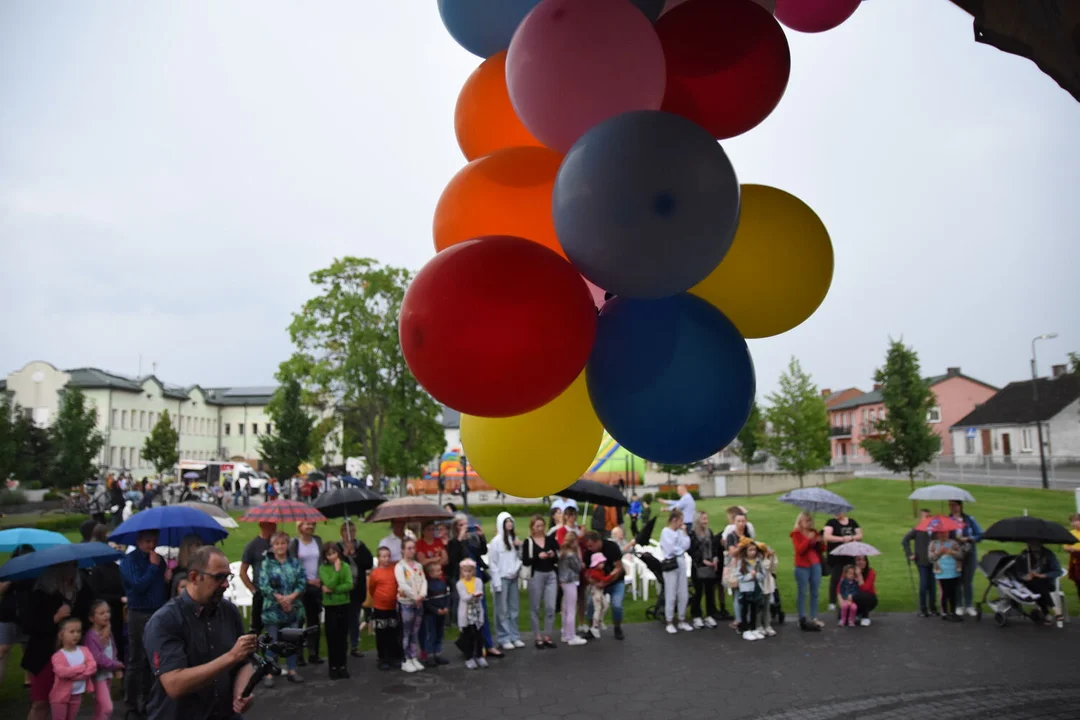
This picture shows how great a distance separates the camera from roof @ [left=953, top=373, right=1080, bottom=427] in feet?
169

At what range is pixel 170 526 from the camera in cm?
794

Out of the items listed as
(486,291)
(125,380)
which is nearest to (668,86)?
(486,291)

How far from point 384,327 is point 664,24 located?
103 ft

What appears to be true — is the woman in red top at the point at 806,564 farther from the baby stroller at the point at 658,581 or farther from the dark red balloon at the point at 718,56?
the dark red balloon at the point at 718,56

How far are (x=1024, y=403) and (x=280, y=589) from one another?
60.5 meters

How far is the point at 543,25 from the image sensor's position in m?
2.70

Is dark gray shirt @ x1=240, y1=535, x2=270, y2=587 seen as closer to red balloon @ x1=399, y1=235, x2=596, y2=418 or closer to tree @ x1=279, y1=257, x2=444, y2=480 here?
red balloon @ x1=399, y1=235, x2=596, y2=418

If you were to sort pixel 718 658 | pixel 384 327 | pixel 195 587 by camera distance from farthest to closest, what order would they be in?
pixel 384 327 < pixel 718 658 < pixel 195 587

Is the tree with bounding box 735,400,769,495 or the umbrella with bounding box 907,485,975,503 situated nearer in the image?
the umbrella with bounding box 907,485,975,503

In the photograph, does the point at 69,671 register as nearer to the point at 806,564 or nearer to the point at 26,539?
the point at 26,539

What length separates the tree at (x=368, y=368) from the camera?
33.1 meters

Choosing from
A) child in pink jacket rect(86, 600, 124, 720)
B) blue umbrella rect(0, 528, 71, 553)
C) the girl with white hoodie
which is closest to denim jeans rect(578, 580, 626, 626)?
the girl with white hoodie

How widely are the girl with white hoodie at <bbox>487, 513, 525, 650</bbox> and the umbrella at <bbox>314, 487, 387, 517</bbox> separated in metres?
3.39

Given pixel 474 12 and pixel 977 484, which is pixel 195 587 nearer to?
pixel 474 12
